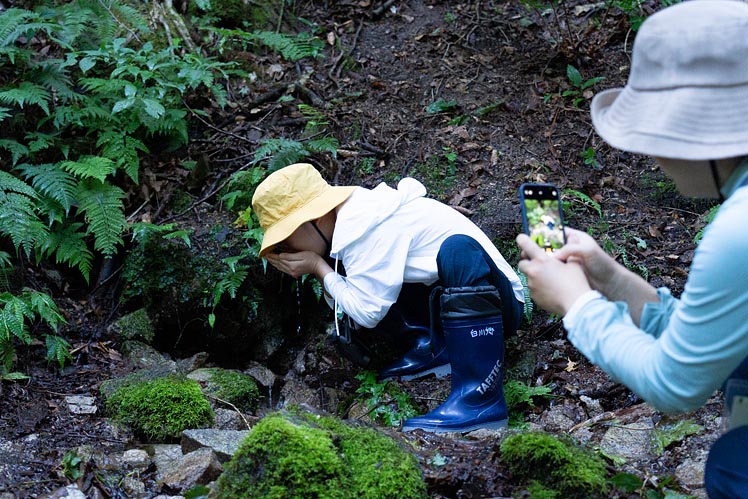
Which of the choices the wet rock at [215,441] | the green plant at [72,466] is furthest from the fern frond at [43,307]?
the wet rock at [215,441]

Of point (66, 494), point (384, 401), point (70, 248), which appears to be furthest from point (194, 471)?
point (70, 248)

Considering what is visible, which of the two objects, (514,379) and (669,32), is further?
(514,379)

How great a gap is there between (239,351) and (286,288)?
659mm

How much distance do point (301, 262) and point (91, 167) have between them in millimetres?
1944

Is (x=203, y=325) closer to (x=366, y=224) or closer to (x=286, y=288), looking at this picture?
(x=286, y=288)

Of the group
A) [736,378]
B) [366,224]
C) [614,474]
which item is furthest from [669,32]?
[366,224]

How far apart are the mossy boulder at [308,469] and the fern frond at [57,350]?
2.39 m

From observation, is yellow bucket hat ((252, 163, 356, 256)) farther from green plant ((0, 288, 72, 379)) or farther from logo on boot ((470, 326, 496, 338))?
green plant ((0, 288, 72, 379))

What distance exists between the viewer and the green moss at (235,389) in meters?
4.84

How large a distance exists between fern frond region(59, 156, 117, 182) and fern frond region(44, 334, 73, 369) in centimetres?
124

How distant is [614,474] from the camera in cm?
313

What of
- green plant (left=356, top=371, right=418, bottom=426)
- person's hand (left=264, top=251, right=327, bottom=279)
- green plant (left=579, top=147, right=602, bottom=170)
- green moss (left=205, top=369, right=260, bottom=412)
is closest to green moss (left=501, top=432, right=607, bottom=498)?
green plant (left=356, top=371, right=418, bottom=426)

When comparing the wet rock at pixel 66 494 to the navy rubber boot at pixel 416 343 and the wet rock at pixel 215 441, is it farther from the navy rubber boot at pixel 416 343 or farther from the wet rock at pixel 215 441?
the navy rubber boot at pixel 416 343

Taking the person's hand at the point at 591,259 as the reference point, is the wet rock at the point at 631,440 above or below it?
below
